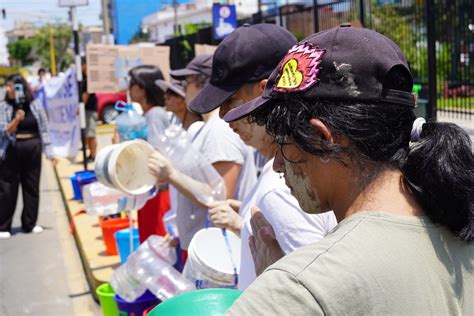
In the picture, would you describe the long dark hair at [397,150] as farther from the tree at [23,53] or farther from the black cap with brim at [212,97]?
the tree at [23,53]

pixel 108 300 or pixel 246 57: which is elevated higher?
pixel 246 57

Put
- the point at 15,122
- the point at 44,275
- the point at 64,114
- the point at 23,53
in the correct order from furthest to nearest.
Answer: the point at 23,53 < the point at 64,114 < the point at 15,122 < the point at 44,275

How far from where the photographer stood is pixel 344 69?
4.12 ft

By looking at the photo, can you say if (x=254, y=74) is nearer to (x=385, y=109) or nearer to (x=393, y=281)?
(x=385, y=109)

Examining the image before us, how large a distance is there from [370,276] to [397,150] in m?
0.32

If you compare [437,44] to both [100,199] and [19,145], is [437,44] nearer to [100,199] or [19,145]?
[100,199]

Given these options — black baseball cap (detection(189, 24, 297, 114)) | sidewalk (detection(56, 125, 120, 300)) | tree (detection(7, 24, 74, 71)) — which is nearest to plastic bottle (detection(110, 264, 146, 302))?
black baseball cap (detection(189, 24, 297, 114))

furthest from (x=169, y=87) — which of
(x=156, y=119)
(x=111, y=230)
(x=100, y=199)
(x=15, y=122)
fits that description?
(x=15, y=122)

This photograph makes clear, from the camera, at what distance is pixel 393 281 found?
1146 mm

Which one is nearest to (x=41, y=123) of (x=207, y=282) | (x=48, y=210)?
(x=48, y=210)

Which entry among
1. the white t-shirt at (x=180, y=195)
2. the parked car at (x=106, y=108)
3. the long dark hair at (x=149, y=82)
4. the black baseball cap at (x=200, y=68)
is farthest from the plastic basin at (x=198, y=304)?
the parked car at (x=106, y=108)

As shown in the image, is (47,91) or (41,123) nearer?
(41,123)

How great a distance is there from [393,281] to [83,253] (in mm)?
6019

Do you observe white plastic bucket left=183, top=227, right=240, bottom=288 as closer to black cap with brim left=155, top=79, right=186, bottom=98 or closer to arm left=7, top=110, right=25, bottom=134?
black cap with brim left=155, top=79, right=186, bottom=98
